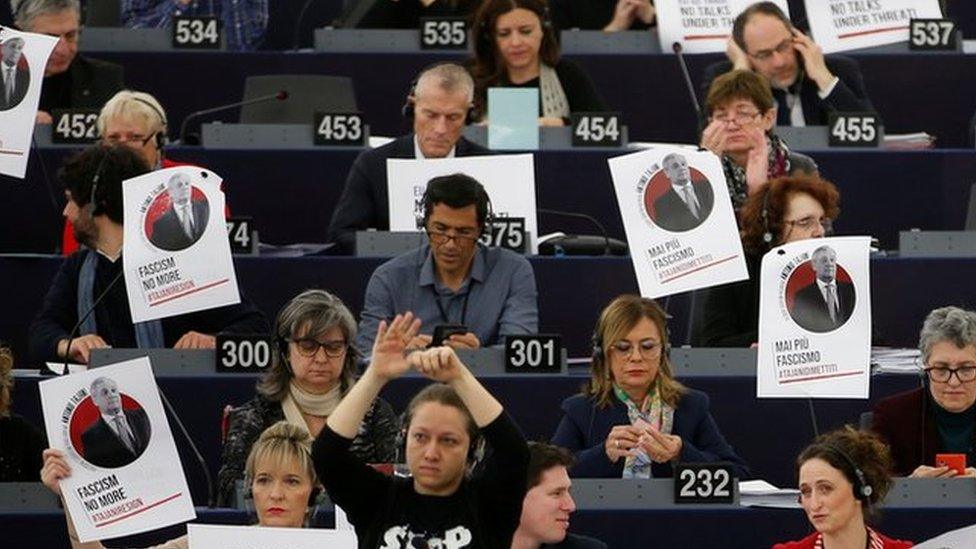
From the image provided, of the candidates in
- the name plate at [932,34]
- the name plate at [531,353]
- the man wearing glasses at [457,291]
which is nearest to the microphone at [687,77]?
the name plate at [932,34]

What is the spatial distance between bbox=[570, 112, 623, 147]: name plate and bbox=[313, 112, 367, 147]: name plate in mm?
730

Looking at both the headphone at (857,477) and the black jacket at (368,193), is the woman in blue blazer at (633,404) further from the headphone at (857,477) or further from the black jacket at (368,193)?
the black jacket at (368,193)

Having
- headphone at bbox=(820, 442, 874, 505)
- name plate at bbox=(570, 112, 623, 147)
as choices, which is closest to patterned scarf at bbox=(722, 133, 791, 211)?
name plate at bbox=(570, 112, 623, 147)

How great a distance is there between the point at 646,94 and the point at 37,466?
12.1ft

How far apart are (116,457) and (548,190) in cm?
282

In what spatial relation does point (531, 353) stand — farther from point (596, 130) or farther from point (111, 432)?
point (596, 130)

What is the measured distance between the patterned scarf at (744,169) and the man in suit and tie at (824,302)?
125 centimetres

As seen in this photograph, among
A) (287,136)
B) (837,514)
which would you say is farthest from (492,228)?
(837,514)

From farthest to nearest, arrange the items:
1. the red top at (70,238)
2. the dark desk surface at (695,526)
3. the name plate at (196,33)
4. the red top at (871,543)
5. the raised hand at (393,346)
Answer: the name plate at (196,33) → the red top at (70,238) → the dark desk surface at (695,526) → the red top at (871,543) → the raised hand at (393,346)

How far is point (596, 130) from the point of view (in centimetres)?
896

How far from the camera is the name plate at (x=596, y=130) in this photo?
8.95m

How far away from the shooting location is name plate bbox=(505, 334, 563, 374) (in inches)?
286

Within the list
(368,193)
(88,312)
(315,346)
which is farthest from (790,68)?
(315,346)

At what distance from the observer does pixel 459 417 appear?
18.5ft
